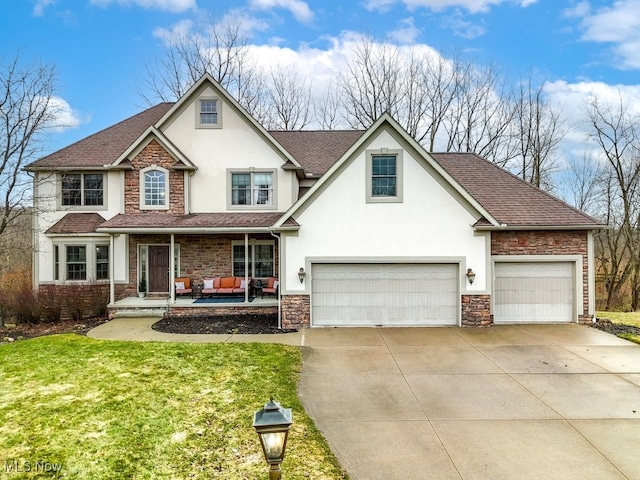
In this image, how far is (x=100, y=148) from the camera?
15.5 metres

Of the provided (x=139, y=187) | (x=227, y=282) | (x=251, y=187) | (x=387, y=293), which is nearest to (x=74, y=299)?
(x=139, y=187)

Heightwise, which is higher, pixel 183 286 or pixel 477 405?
pixel 183 286

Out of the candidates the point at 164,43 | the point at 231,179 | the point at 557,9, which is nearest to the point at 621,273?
the point at 557,9

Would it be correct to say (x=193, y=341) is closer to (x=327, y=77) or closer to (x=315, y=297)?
(x=315, y=297)

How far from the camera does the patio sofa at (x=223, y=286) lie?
1425cm

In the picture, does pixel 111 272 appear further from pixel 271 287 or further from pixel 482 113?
pixel 482 113

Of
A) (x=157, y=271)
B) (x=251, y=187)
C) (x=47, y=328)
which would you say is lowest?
(x=47, y=328)

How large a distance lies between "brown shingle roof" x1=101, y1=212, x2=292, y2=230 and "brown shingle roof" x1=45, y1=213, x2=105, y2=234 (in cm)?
107

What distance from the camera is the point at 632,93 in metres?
20.8

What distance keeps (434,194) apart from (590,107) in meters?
17.7

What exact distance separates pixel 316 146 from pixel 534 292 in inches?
425

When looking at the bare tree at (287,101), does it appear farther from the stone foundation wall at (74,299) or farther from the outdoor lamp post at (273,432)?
the outdoor lamp post at (273,432)

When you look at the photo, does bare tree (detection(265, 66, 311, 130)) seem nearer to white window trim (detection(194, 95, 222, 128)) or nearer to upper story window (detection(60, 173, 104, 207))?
white window trim (detection(194, 95, 222, 128))

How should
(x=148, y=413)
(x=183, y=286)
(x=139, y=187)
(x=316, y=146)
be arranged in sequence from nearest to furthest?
1. (x=148, y=413)
2. (x=183, y=286)
3. (x=139, y=187)
4. (x=316, y=146)
